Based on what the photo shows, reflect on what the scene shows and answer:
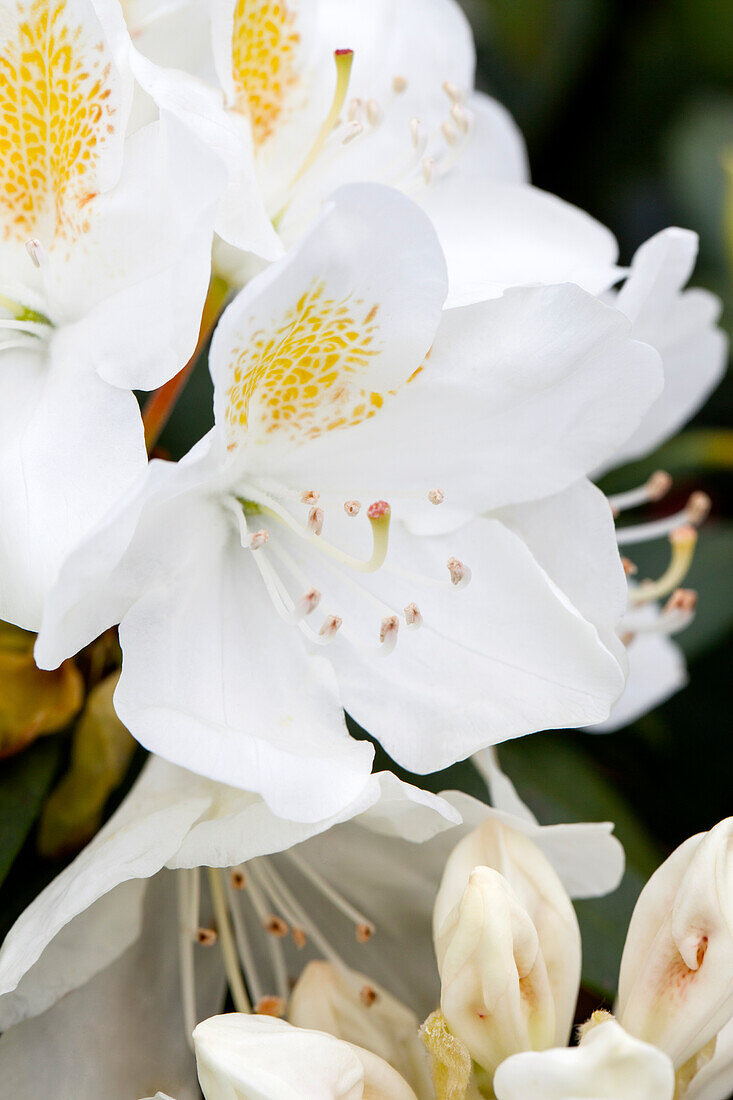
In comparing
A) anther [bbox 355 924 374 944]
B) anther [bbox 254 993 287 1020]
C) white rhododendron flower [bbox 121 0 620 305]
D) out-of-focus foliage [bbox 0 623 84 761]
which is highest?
white rhododendron flower [bbox 121 0 620 305]

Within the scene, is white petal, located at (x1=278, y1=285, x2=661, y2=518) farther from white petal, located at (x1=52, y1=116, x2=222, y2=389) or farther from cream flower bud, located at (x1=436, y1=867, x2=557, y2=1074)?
cream flower bud, located at (x1=436, y1=867, x2=557, y2=1074)

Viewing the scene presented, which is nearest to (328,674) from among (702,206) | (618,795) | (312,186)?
(312,186)

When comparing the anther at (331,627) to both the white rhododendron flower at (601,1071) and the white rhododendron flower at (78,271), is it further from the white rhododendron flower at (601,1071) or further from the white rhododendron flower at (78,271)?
the white rhododendron flower at (601,1071)

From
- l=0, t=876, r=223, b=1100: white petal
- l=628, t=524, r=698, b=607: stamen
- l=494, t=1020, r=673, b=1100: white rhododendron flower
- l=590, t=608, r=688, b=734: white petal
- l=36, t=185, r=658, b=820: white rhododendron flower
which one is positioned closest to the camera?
l=494, t=1020, r=673, b=1100: white rhododendron flower

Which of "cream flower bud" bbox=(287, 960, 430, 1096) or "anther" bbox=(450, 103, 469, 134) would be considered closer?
"cream flower bud" bbox=(287, 960, 430, 1096)

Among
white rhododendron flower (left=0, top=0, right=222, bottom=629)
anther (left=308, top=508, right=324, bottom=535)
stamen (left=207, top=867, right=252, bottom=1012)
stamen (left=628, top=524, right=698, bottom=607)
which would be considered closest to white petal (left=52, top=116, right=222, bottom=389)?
white rhododendron flower (left=0, top=0, right=222, bottom=629)
